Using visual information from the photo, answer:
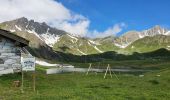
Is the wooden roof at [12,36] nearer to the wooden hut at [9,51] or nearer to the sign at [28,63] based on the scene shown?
the wooden hut at [9,51]

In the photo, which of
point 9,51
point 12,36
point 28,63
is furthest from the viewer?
point 9,51

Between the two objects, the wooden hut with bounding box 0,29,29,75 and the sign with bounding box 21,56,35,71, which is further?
the wooden hut with bounding box 0,29,29,75

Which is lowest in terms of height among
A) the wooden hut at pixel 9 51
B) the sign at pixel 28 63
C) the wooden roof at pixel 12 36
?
the sign at pixel 28 63

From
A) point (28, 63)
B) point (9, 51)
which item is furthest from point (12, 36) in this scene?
point (28, 63)

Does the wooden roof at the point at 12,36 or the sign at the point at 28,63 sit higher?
the wooden roof at the point at 12,36

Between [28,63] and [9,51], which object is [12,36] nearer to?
[9,51]

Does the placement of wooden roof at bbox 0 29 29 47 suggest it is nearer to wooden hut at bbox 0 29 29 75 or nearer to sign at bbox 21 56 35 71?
wooden hut at bbox 0 29 29 75

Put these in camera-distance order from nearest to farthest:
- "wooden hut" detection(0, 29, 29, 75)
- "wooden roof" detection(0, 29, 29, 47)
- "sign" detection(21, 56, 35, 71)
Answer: "sign" detection(21, 56, 35, 71) < "wooden roof" detection(0, 29, 29, 47) < "wooden hut" detection(0, 29, 29, 75)

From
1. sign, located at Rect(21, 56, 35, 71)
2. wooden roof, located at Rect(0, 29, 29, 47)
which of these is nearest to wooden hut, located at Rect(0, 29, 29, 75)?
wooden roof, located at Rect(0, 29, 29, 47)

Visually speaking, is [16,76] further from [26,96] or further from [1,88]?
[26,96]

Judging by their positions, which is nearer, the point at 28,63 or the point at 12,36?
the point at 28,63

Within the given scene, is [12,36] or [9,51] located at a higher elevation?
[12,36]

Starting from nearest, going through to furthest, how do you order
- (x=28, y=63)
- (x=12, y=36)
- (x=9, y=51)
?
1. (x=28, y=63)
2. (x=12, y=36)
3. (x=9, y=51)

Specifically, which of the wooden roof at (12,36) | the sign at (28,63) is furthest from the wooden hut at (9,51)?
the sign at (28,63)
